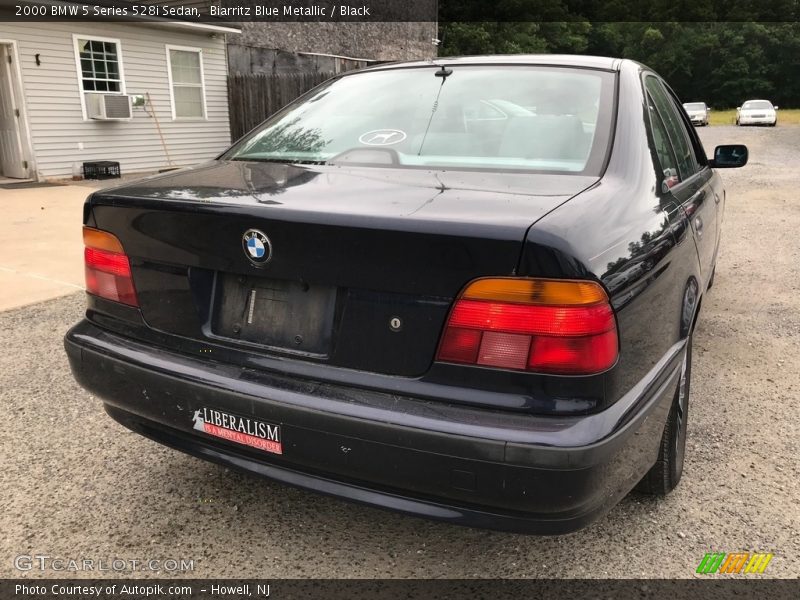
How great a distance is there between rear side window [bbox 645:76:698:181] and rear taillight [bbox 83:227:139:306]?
2.19 meters

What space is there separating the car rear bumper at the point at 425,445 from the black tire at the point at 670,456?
0.32 m

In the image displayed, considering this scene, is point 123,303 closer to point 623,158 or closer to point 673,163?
point 623,158

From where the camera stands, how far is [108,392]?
2.24m

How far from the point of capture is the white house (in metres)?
11.3

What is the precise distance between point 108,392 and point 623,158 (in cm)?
189

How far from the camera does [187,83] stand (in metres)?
14.2

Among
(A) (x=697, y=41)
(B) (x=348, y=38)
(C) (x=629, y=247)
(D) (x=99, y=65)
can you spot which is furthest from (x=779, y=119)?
(C) (x=629, y=247)

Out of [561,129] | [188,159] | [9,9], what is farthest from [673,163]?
[188,159]

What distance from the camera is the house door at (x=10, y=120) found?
36.3ft

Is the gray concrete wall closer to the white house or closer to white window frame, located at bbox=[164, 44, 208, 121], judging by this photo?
white window frame, located at bbox=[164, 44, 208, 121]
